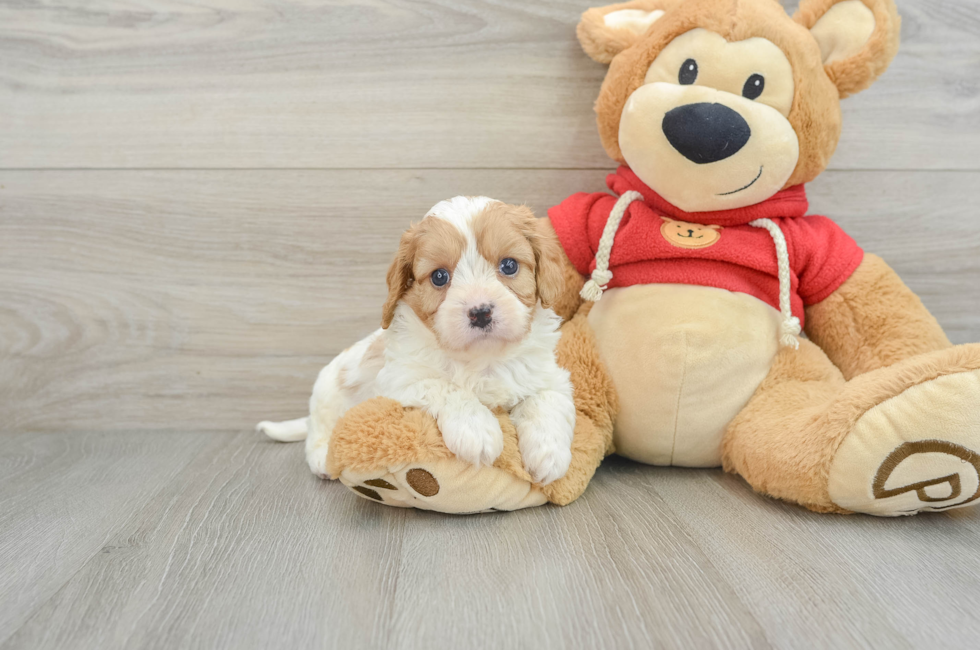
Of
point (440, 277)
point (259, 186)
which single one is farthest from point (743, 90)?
point (259, 186)

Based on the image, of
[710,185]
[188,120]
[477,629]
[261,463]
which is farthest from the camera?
[188,120]

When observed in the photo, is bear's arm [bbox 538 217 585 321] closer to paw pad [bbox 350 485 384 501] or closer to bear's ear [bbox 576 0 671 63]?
bear's ear [bbox 576 0 671 63]

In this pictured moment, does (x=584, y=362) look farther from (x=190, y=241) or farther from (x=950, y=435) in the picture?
(x=190, y=241)

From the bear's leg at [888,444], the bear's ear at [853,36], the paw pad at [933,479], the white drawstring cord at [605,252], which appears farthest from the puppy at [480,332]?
the bear's ear at [853,36]

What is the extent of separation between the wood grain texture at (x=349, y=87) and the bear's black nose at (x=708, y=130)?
1.39 ft

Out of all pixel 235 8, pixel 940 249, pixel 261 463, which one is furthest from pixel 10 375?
pixel 940 249

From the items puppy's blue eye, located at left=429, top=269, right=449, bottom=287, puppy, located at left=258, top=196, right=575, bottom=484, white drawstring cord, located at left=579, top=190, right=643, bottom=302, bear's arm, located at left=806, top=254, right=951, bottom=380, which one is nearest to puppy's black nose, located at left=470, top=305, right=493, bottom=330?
puppy, located at left=258, top=196, right=575, bottom=484

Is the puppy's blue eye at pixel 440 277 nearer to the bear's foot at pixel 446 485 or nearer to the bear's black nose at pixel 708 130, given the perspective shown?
the bear's foot at pixel 446 485

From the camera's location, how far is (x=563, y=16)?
5.02ft

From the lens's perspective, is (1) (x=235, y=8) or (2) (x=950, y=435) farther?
(1) (x=235, y=8)

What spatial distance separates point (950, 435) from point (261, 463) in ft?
4.35

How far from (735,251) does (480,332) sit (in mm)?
593

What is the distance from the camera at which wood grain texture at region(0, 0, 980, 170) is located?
1.54 metres

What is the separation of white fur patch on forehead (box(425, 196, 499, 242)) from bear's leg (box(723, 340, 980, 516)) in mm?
662
